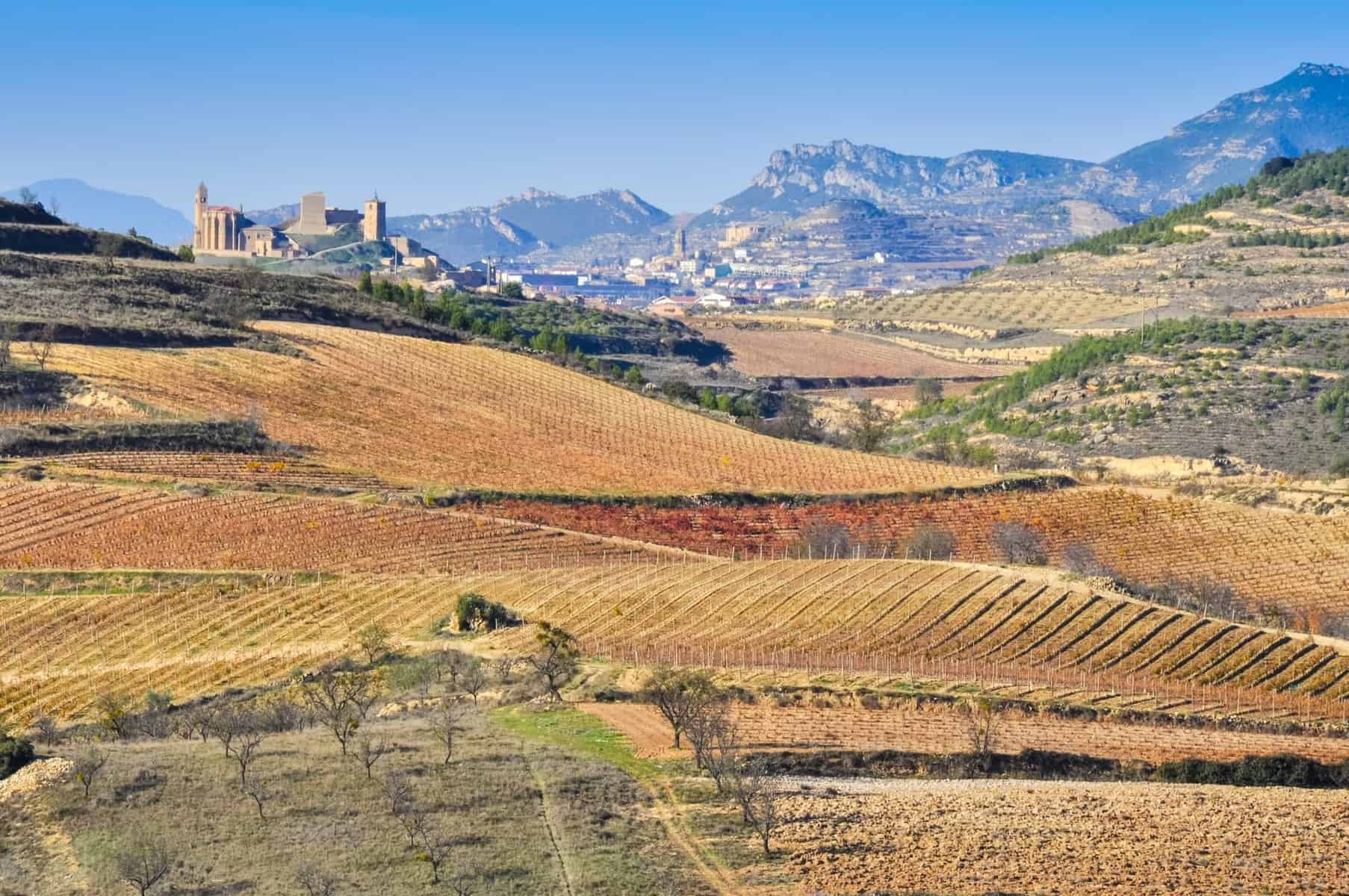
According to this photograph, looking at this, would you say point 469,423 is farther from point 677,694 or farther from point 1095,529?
point 677,694

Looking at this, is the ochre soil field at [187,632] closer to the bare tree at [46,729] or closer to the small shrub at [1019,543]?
the bare tree at [46,729]

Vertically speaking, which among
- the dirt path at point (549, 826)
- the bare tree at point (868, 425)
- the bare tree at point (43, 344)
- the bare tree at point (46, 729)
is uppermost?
the bare tree at point (43, 344)

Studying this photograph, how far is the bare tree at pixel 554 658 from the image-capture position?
39156 mm

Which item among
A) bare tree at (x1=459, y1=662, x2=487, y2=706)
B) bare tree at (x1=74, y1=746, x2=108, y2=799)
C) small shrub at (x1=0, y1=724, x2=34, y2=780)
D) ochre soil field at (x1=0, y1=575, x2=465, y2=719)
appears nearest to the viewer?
bare tree at (x1=74, y1=746, x2=108, y2=799)

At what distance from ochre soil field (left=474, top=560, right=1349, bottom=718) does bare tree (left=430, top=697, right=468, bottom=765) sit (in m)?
6.64

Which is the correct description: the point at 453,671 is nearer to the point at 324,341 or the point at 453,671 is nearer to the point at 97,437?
the point at 97,437

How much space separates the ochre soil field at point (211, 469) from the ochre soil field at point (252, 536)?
2622 mm

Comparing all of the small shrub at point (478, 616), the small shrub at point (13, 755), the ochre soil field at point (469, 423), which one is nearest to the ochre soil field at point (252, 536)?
the small shrub at point (478, 616)

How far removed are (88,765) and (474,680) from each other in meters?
12.1

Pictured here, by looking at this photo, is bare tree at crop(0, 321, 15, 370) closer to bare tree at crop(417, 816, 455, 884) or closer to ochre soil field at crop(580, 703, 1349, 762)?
ochre soil field at crop(580, 703, 1349, 762)

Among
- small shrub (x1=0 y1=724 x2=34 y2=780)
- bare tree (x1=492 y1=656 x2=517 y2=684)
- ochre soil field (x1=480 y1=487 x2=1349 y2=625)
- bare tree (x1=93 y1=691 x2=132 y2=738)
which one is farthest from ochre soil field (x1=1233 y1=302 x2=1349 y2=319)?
small shrub (x1=0 y1=724 x2=34 y2=780)

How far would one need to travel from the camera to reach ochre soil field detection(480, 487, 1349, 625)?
6175cm

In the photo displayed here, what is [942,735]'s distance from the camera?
36.4 meters

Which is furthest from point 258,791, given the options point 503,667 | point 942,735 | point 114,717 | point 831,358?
point 831,358
